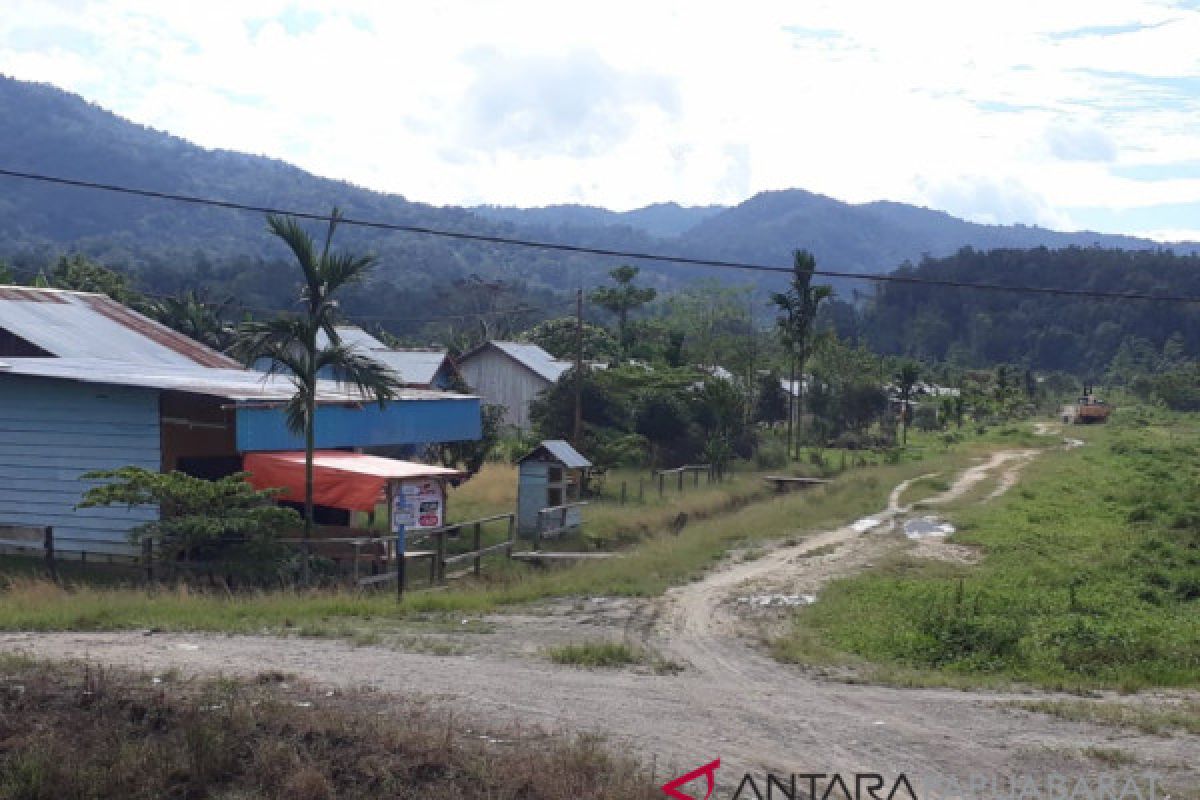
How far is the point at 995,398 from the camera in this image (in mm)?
77062

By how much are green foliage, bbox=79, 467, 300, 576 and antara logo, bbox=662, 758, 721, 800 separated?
1023 cm

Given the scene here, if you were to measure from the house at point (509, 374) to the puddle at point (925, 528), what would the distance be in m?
26.9

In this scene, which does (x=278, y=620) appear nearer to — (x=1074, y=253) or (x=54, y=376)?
(x=54, y=376)

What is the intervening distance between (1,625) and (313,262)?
657cm

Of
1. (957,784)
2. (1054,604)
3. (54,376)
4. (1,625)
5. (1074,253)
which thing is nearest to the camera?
(957,784)

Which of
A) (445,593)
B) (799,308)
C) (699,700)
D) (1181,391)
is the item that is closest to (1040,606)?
(699,700)

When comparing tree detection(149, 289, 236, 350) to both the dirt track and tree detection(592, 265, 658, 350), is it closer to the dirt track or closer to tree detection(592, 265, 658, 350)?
tree detection(592, 265, 658, 350)

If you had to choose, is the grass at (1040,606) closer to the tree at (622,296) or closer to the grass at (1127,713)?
the grass at (1127,713)

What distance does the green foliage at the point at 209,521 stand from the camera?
17.2 metres

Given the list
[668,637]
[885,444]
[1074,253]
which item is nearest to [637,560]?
[668,637]

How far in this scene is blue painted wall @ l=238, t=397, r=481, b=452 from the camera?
20.5m

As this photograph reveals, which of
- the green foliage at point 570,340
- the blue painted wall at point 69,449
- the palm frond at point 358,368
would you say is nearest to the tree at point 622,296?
the green foliage at point 570,340

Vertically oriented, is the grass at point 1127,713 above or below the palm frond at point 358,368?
below

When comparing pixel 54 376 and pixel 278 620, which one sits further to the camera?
pixel 54 376
